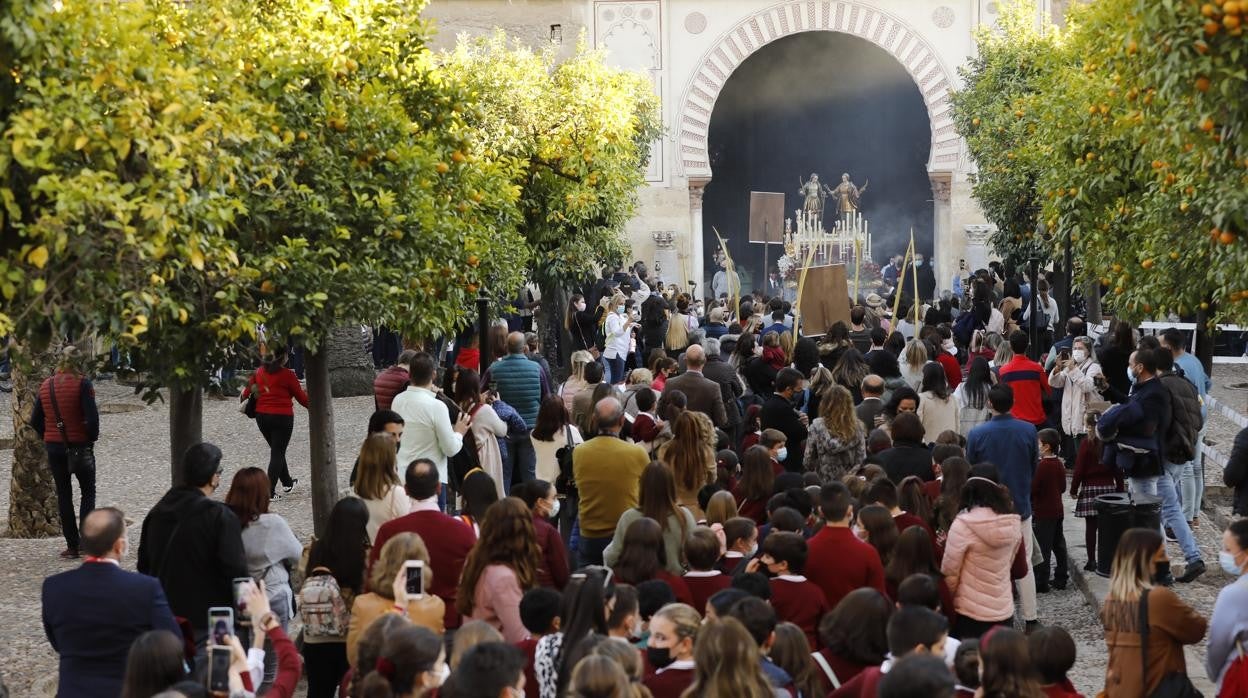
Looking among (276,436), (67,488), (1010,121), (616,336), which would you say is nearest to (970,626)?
(67,488)

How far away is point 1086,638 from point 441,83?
5492 mm

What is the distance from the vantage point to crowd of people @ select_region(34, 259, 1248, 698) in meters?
5.73

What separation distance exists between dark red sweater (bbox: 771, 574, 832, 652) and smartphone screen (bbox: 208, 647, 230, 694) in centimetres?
244

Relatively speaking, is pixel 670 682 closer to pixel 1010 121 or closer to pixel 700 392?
pixel 700 392

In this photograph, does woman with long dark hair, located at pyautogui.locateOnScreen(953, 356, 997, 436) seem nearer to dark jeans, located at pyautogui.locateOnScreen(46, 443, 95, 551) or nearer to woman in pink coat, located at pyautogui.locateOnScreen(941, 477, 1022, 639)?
woman in pink coat, located at pyautogui.locateOnScreen(941, 477, 1022, 639)

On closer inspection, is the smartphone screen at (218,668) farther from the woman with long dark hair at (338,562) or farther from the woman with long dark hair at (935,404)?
the woman with long dark hair at (935,404)

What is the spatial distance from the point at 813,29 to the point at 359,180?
72.3 ft

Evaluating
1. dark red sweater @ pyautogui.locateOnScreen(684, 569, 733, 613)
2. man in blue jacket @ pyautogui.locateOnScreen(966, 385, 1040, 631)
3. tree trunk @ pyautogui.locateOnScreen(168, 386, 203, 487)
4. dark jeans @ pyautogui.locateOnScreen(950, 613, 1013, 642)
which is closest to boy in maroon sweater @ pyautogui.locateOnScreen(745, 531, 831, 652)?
dark red sweater @ pyautogui.locateOnScreen(684, 569, 733, 613)

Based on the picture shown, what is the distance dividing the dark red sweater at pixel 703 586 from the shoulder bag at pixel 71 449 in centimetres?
674

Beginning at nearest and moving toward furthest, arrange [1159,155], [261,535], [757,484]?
[261,535], [757,484], [1159,155]

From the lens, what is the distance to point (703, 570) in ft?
24.0

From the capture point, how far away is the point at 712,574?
7.28 m

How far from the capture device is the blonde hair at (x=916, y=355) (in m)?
13.9

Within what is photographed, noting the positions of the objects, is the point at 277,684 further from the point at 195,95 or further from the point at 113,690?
the point at 195,95
